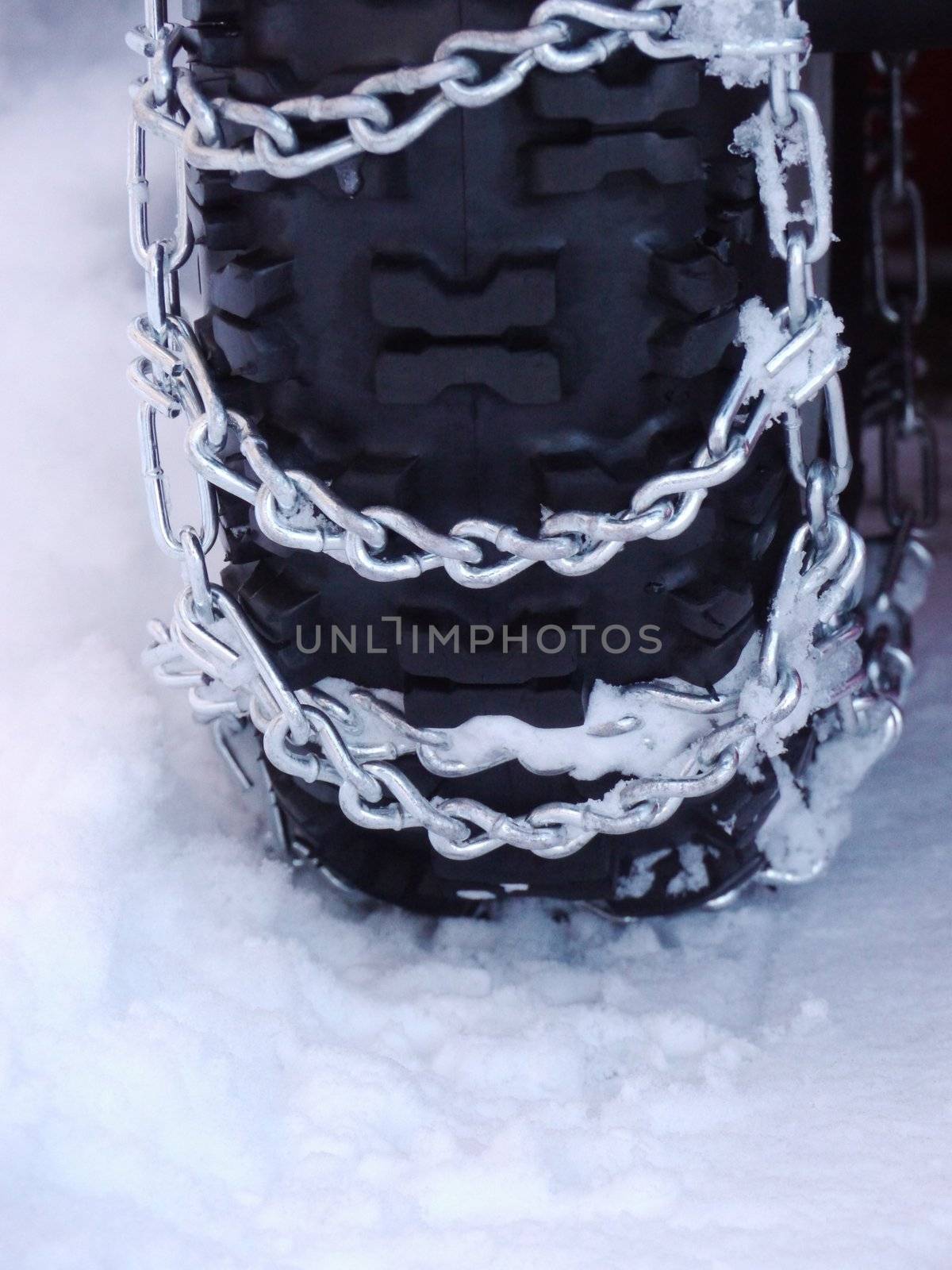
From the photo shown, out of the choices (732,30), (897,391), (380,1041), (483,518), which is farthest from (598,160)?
(897,391)

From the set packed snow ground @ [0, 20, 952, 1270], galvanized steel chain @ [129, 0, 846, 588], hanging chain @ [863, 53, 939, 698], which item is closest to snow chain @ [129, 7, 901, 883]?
galvanized steel chain @ [129, 0, 846, 588]

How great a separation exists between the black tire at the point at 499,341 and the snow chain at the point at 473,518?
0.07 feet

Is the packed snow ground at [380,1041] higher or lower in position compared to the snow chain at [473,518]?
lower

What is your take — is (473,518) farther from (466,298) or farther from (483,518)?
(466,298)

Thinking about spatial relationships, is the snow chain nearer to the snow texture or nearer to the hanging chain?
the snow texture

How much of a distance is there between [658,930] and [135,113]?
2.06 feet

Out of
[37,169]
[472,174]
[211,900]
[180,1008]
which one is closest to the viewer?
[472,174]

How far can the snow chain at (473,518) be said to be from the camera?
0.68 meters

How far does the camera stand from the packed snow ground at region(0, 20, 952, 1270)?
694mm

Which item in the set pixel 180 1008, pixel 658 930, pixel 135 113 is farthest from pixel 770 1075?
pixel 135 113

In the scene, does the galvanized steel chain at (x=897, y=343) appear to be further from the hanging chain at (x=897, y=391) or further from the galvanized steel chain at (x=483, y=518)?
the galvanized steel chain at (x=483, y=518)

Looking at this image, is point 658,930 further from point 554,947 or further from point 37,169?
point 37,169

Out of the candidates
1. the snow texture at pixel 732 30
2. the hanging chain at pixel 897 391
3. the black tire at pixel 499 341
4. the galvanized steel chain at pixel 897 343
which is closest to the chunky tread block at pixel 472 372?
the black tire at pixel 499 341

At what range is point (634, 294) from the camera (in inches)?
29.3
